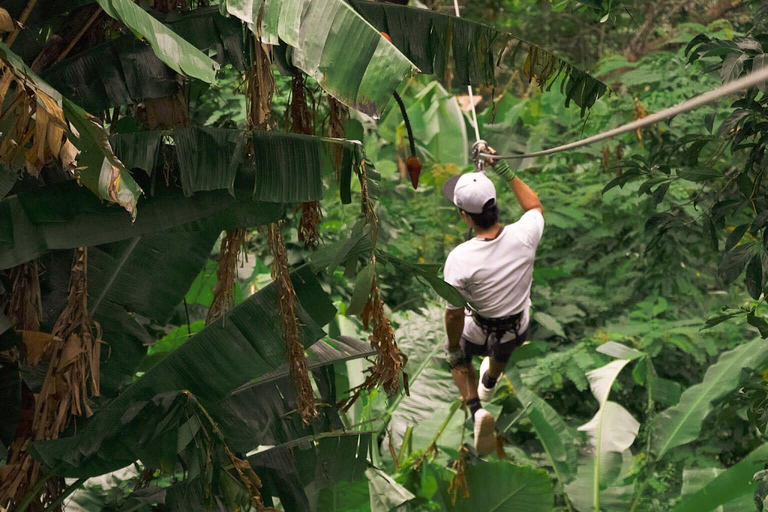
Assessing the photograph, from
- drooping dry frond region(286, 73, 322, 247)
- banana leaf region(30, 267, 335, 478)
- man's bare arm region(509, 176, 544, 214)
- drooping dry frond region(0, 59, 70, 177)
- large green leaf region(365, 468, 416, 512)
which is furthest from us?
large green leaf region(365, 468, 416, 512)

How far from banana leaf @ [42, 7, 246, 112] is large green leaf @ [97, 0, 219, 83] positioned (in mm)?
633

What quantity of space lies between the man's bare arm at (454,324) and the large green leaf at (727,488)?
2.04 metres

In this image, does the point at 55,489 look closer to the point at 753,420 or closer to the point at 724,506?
the point at 753,420

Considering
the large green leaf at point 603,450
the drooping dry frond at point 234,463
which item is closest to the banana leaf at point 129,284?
the drooping dry frond at point 234,463

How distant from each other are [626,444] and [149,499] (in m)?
3.65

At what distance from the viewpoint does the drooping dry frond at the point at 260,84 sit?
11.8 feet

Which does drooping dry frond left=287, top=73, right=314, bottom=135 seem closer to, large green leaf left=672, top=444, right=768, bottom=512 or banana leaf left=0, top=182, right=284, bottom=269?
banana leaf left=0, top=182, right=284, bottom=269

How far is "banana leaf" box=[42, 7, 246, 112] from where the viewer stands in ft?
13.0

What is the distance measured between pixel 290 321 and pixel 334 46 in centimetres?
116

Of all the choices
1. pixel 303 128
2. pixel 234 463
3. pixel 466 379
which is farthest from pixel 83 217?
pixel 466 379

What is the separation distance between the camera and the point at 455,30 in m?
4.49

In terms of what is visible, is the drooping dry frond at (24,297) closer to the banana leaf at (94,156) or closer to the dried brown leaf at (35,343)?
the dried brown leaf at (35,343)

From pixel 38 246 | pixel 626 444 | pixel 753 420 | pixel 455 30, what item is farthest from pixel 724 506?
pixel 38 246

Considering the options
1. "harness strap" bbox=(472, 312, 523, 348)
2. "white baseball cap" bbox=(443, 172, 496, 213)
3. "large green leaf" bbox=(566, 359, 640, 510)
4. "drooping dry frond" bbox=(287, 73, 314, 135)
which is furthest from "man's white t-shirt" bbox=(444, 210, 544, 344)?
"large green leaf" bbox=(566, 359, 640, 510)
